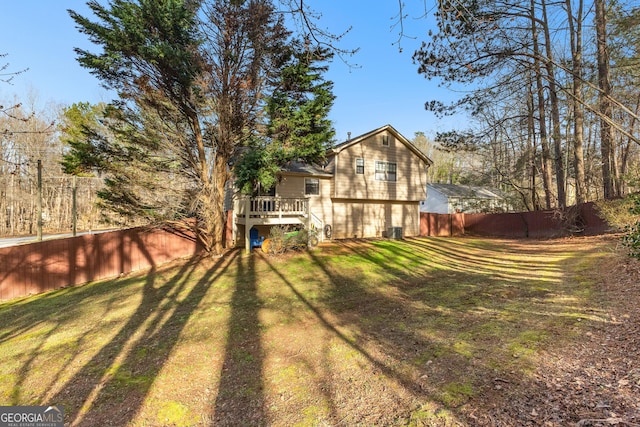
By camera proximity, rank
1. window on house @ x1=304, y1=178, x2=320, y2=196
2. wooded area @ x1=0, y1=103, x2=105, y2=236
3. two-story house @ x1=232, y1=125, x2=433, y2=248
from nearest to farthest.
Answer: two-story house @ x1=232, y1=125, x2=433, y2=248 < window on house @ x1=304, y1=178, x2=320, y2=196 < wooded area @ x1=0, y1=103, x2=105, y2=236

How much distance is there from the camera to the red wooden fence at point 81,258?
909cm

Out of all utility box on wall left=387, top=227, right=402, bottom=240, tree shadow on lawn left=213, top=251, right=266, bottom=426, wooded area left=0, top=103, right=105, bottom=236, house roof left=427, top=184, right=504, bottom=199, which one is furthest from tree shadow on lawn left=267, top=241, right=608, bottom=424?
wooded area left=0, top=103, right=105, bottom=236

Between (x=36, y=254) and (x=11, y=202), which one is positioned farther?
(x=11, y=202)

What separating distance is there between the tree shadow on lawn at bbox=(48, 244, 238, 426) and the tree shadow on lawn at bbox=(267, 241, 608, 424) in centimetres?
247

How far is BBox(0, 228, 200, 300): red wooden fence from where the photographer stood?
9086mm

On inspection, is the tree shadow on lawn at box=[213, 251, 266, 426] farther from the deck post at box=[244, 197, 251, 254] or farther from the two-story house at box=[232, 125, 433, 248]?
the two-story house at box=[232, 125, 433, 248]

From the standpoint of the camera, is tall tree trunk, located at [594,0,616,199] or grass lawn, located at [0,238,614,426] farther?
tall tree trunk, located at [594,0,616,199]

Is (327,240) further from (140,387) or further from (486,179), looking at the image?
(486,179)

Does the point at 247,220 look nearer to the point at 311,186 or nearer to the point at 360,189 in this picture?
the point at 311,186

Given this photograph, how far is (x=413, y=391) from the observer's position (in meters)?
3.26

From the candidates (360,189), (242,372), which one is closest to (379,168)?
(360,189)

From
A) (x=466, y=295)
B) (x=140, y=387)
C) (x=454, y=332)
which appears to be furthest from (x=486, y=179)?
(x=140, y=387)

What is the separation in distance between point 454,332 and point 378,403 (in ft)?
7.54

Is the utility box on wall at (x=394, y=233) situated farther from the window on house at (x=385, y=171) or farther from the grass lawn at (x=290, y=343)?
the grass lawn at (x=290, y=343)
